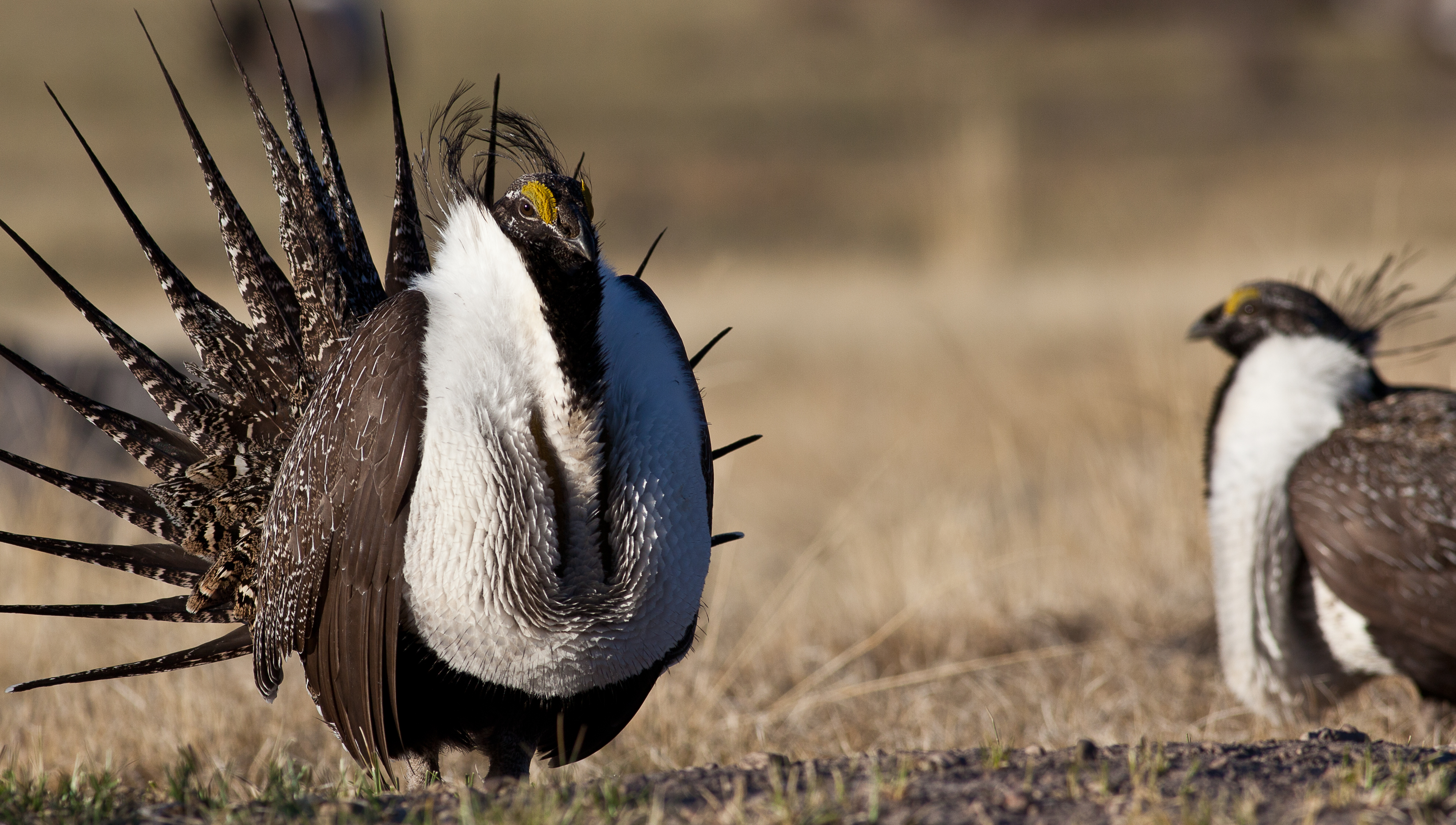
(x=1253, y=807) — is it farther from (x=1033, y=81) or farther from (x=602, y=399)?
(x=1033, y=81)

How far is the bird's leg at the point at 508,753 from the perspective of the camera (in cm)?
270

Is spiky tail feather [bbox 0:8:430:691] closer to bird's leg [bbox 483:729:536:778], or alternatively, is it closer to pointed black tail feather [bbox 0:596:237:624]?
pointed black tail feather [bbox 0:596:237:624]

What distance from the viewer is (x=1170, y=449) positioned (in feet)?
17.6

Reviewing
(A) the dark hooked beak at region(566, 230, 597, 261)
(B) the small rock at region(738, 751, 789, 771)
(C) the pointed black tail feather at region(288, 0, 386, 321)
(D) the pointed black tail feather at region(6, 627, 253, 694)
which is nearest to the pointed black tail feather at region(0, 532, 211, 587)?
(D) the pointed black tail feather at region(6, 627, 253, 694)

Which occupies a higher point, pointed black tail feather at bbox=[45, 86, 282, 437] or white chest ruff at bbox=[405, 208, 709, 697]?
pointed black tail feather at bbox=[45, 86, 282, 437]

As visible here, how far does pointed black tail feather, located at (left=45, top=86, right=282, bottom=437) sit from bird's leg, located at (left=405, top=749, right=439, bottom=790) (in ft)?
2.73

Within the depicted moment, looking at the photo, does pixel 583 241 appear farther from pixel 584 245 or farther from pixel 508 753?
pixel 508 753

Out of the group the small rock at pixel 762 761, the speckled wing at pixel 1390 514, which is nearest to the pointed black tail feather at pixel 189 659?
the small rock at pixel 762 761

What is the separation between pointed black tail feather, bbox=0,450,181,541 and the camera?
121 inches

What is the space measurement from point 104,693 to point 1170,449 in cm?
385

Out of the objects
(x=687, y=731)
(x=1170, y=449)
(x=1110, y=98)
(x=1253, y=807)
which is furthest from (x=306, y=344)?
(x=1110, y=98)

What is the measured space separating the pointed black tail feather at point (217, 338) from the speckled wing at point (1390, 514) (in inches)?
102

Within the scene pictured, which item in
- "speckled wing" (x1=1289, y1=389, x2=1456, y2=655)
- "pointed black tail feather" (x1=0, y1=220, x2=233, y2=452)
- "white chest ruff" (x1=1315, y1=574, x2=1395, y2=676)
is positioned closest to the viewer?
"pointed black tail feather" (x1=0, y1=220, x2=233, y2=452)

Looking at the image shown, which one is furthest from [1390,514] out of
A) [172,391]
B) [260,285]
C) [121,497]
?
[121,497]
